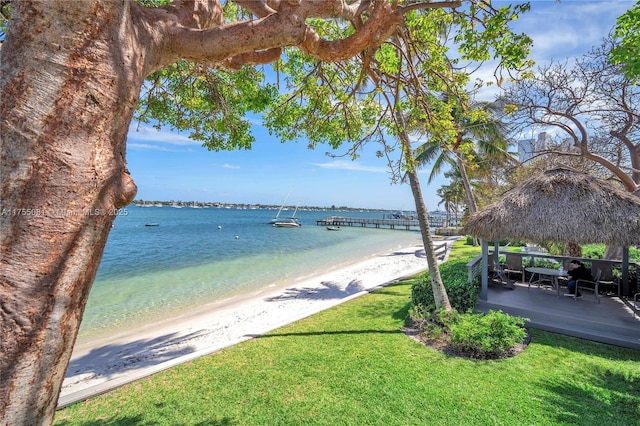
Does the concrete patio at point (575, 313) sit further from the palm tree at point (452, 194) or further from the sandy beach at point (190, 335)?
the palm tree at point (452, 194)

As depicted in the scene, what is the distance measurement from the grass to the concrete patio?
308 millimetres

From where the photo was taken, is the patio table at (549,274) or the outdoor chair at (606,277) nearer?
the patio table at (549,274)

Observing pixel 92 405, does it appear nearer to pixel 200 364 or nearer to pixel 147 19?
pixel 200 364

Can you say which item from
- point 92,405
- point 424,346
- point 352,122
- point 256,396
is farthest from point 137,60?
point 424,346

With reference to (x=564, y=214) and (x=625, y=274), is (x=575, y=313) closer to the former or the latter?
(x=564, y=214)

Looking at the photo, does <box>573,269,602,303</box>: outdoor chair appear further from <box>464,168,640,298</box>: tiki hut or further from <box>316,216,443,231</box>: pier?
Answer: <box>316,216,443,231</box>: pier

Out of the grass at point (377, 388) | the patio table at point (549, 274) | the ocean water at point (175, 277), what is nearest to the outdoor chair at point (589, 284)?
the patio table at point (549, 274)

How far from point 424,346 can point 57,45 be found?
6478 mm

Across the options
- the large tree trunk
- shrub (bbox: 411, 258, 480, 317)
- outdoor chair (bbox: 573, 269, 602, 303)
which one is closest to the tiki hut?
shrub (bbox: 411, 258, 480, 317)

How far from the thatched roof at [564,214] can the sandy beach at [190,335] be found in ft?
15.2

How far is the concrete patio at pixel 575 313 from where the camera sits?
235 inches

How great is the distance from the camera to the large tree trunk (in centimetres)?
108

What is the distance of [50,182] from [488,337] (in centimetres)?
636

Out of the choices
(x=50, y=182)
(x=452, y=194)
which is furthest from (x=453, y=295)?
(x=452, y=194)
